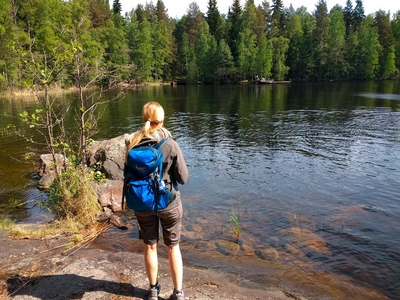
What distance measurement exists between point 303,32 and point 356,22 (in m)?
20.5

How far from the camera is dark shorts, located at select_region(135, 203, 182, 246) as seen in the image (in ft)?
13.2

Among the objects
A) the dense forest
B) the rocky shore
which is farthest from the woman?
the dense forest

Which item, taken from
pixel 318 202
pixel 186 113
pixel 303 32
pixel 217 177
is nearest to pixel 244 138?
pixel 217 177

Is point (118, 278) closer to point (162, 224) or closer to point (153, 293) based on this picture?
point (153, 293)

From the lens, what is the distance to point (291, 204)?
9.86 m

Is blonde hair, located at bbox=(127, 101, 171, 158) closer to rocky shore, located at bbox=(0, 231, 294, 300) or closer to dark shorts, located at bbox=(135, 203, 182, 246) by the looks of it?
dark shorts, located at bbox=(135, 203, 182, 246)

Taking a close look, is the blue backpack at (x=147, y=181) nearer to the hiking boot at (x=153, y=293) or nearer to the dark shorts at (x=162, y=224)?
the dark shorts at (x=162, y=224)

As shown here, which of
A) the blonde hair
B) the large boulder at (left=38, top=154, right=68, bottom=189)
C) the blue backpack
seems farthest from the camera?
the large boulder at (left=38, top=154, right=68, bottom=189)

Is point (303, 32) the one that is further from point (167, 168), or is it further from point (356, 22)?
point (167, 168)

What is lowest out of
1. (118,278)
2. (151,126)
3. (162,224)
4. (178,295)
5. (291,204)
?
(291,204)

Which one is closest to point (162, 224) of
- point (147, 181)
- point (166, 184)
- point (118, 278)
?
point (166, 184)

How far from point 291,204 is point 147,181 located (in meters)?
6.93

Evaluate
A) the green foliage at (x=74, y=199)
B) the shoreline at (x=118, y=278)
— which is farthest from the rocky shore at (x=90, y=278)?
the green foliage at (x=74, y=199)

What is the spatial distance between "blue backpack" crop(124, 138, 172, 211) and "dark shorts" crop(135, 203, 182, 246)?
122 millimetres
